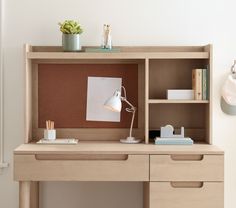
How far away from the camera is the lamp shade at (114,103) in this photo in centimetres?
304

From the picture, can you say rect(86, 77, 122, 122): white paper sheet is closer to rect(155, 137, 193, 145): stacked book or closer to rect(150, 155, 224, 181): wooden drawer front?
rect(155, 137, 193, 145): stacked book

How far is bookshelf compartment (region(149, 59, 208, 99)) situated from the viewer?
10.7 ft

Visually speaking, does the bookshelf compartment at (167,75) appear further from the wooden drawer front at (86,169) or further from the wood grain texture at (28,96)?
the wood grain texture at (28,96)

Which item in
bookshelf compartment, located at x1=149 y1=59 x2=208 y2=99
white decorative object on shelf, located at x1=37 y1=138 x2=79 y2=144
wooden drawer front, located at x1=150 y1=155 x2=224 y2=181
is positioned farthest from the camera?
bookshelf compartment, located at x1=149 y1=59 x2=208 y2=99

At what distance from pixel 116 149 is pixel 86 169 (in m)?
0.20

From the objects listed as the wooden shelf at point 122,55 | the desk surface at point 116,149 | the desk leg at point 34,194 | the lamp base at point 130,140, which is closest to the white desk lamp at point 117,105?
the lamp base at point 130,140

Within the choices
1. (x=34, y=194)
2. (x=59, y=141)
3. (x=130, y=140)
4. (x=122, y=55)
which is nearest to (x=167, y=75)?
(x=122, y=55)

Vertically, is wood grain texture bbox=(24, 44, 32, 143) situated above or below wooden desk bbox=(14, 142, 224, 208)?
above

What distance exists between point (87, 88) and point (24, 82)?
413 mm

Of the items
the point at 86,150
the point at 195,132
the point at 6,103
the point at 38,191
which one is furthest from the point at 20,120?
the point at 195,132

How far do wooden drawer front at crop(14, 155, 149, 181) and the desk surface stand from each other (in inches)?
1.4

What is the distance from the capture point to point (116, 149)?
282cm

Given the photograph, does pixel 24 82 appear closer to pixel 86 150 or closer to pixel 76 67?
pixel 76 67

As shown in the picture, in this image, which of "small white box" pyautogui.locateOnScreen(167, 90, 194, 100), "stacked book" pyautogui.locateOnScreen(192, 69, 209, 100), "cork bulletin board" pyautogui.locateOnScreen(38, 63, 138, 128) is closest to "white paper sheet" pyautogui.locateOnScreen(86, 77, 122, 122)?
"cork bulletin board" pyautogui.locateOnScreen(38, 63, 138, 128)
